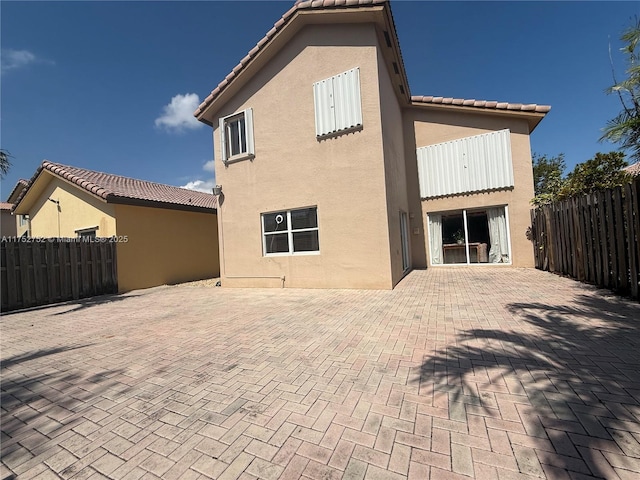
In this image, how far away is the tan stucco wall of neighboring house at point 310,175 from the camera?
324 inches

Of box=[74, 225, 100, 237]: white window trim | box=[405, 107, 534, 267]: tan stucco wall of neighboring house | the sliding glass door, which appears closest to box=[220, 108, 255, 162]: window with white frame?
box=[74, 225, 100, 237]: white window trim

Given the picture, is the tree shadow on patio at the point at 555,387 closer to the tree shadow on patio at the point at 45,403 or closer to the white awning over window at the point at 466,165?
the tree shadow on patio at the point at 45,403

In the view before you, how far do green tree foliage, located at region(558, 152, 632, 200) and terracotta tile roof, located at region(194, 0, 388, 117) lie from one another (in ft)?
28.1

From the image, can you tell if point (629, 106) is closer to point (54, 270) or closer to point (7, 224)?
point (54, 270)

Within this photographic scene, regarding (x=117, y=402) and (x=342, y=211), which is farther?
(x=342, y=211)

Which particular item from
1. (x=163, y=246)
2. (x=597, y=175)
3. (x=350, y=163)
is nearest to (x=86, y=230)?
(x=163, y=246)

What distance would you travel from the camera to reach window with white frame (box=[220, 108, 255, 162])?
10.3 meters

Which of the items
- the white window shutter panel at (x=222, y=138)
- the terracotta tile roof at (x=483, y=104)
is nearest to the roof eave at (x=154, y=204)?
the white window shutter panel at (x=222, y=138)

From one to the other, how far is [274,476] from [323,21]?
1132cm

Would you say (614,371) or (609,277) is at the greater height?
(609,277)

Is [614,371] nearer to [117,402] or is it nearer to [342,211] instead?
[117,402]

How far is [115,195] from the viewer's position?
10.5 meters

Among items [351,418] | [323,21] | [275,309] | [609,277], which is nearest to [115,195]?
[275,309]

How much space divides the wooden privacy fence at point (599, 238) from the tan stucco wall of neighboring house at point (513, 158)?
1.34m
